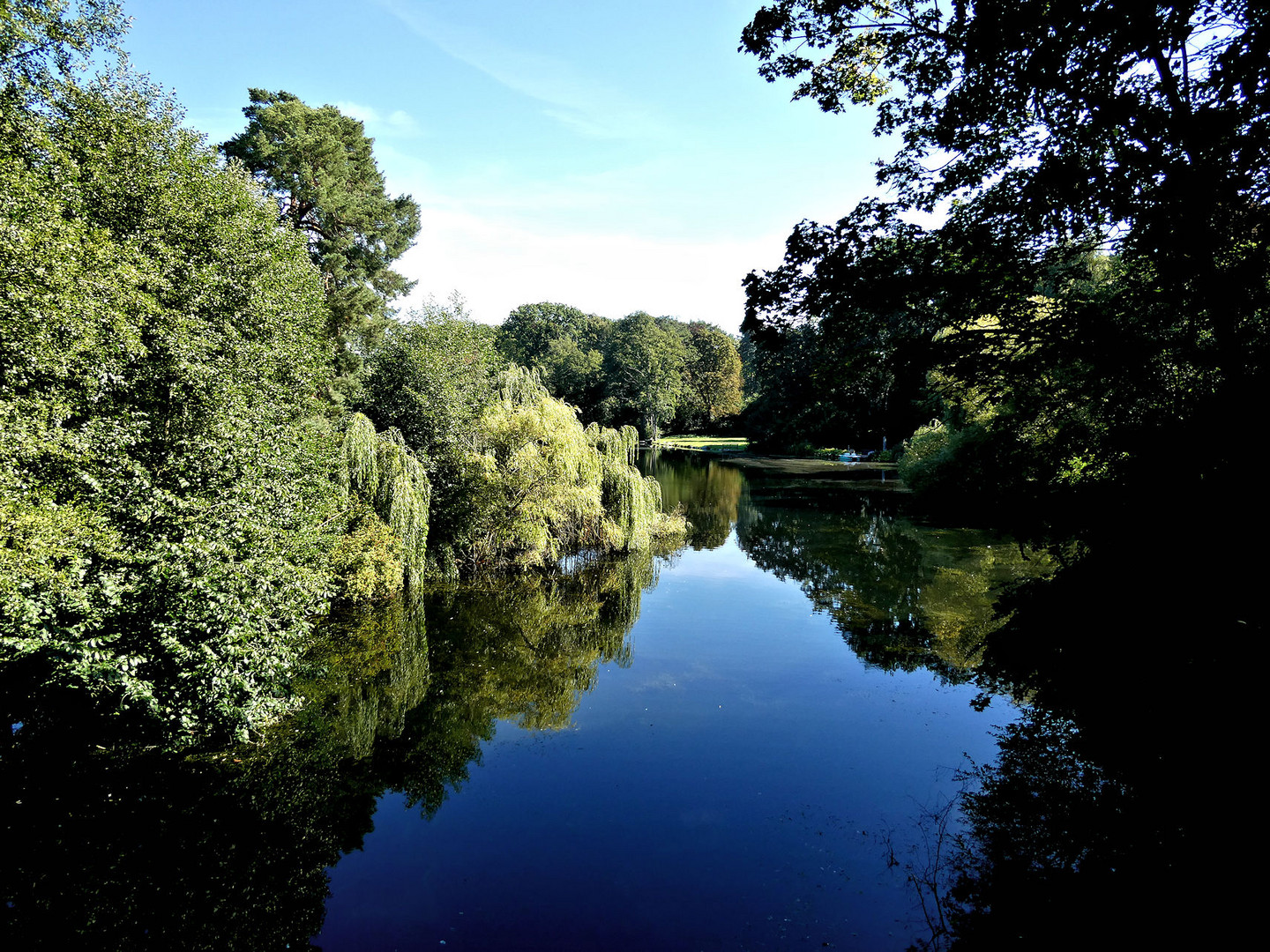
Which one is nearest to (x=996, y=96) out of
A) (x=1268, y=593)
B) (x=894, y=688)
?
(x=1268, y=593)

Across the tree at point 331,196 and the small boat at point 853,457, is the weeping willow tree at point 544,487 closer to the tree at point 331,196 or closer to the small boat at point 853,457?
the tree at point 331,196

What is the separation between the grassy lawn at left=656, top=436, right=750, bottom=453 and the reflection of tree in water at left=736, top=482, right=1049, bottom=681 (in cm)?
3868

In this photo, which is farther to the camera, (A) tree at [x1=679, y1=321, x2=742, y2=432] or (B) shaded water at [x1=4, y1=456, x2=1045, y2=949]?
(A) tree at [x1=679, y1=321, x2=742, y2=432]

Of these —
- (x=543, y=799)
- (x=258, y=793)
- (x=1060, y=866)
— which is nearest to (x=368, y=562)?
(x=258, y=793)

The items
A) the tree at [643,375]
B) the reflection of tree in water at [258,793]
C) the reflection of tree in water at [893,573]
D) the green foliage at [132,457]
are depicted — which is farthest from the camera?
the tree at [643,375]

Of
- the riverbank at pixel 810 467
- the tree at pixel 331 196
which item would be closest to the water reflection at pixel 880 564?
the riverbank at pixel 810 467

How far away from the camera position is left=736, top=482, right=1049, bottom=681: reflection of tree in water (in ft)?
49.2

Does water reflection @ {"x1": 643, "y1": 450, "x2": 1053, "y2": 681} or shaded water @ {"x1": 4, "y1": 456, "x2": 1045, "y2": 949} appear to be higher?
water reflection @ {"x1": 643, "y1": 450, "x2": 1053, "y2": 681}

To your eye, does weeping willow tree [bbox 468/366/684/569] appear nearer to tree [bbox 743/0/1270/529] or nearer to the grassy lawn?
tree [bbox 743/0/1270/529]

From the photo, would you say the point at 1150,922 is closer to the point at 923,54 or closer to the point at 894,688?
the point at 894,688

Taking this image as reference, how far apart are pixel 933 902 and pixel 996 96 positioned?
950 cm

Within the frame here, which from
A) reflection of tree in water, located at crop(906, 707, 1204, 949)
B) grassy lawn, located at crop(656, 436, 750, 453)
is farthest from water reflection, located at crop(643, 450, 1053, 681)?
grassy lawn, located at crop(656, 436, 750, 453)

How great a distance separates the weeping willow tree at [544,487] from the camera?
2023 centimetres

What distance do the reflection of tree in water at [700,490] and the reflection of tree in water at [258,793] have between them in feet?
46.4
